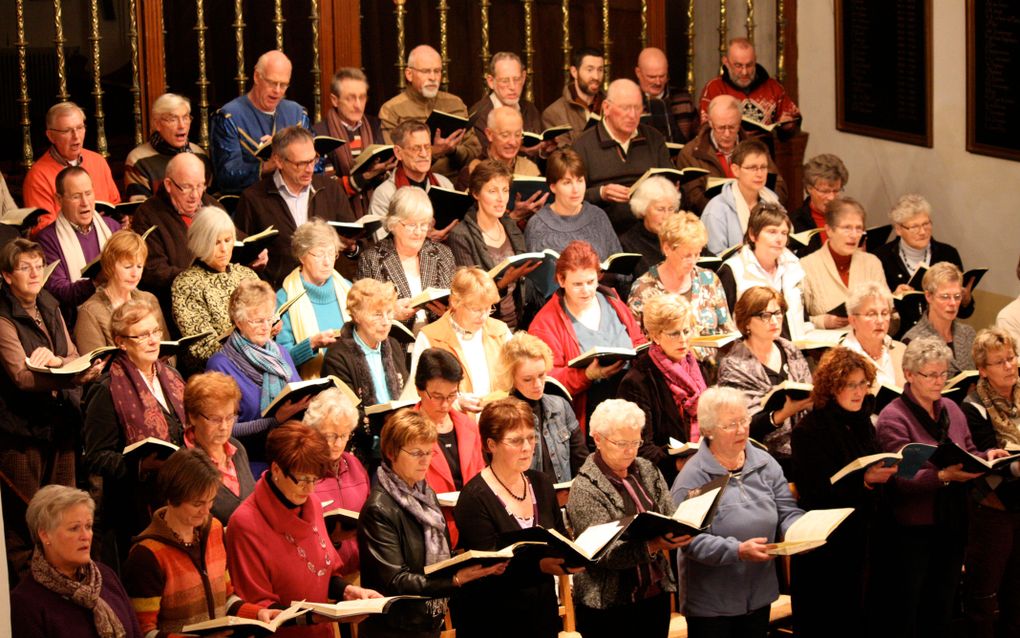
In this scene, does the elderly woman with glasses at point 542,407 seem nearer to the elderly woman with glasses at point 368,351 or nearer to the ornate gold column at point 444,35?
the elderly woman with glasses at point 368,351

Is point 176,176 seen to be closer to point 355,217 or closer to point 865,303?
point 355,217

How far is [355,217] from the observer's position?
22.8ft

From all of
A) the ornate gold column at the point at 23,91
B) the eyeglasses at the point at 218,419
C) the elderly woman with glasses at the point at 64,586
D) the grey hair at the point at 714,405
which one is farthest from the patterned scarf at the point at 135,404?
the ornate gold column at the point at 23,91

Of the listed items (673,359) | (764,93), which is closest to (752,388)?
(673,359)

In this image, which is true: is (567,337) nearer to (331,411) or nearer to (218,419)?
(331,411)

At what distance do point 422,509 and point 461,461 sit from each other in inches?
26.6

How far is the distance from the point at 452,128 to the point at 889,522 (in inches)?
111

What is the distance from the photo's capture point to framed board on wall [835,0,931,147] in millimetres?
8391

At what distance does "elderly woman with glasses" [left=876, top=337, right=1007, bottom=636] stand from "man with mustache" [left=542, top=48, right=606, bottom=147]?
2992 millimetres

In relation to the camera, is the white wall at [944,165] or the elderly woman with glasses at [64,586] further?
the white wall at [944,165]

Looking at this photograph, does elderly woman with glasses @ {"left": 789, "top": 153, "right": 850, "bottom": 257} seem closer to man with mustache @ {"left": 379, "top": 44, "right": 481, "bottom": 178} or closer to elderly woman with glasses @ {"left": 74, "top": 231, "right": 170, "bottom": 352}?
man with mustache @ {"left": 379, "top": 44, "right": 481, "bottom": 178}

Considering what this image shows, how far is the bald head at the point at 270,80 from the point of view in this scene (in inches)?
286

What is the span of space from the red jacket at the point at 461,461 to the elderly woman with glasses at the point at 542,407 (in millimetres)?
220

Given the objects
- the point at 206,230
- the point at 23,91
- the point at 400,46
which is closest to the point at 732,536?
the point at 206,230
